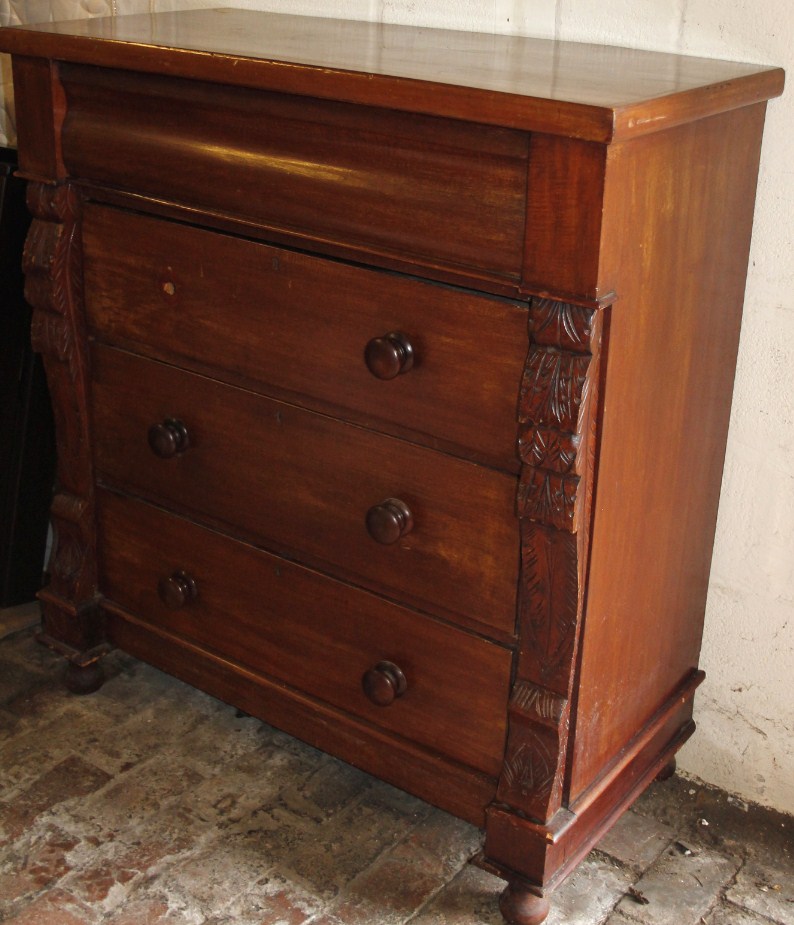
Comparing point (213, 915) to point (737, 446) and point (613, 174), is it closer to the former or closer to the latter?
point (737, 446)

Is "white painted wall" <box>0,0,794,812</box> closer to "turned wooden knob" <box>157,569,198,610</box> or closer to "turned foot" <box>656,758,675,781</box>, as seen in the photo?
"turned foot" <box>656,758,675,781</box>

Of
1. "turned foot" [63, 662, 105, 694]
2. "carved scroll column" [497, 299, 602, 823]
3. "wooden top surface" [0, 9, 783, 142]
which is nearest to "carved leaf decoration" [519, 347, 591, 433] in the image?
"carved scroll column" [497, 299, 602, 823]

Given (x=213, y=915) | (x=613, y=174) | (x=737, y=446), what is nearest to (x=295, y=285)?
(x=613, y=174)

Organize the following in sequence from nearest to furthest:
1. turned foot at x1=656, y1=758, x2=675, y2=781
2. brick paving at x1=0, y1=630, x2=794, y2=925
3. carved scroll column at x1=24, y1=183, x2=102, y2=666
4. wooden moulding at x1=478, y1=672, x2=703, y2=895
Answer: wooden moulding at x1=478, y1=672, x2=703, y2=895 → brick paving at x1=0, y1=630, x2=794, y2=925 → carved scroll column at x1=24, y1=183, x2=102, y2=666 → turned foot at x1=656, y1=758, x2=675, y2=781

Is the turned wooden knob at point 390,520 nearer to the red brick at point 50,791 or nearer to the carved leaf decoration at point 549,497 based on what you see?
the carved leaf decoration at point 549,497

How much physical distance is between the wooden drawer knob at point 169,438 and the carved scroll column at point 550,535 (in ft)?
2.03

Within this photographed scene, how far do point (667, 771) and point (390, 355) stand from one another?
98cm

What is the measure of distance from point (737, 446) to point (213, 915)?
1.06 metres

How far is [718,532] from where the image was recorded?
1.91 metres

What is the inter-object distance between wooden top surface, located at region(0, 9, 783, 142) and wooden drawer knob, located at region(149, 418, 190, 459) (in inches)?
21.1

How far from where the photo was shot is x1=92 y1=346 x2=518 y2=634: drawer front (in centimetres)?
156

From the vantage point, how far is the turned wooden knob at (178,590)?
193cm

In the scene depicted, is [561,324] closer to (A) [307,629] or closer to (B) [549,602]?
(B) [549,602]

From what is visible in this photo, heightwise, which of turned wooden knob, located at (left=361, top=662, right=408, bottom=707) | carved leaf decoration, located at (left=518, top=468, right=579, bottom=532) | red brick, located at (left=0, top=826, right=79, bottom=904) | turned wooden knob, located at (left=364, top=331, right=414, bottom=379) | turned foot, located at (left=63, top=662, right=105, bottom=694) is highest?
turned wooden knob, located at (left=364, top=331, right=414, bottom=379)
